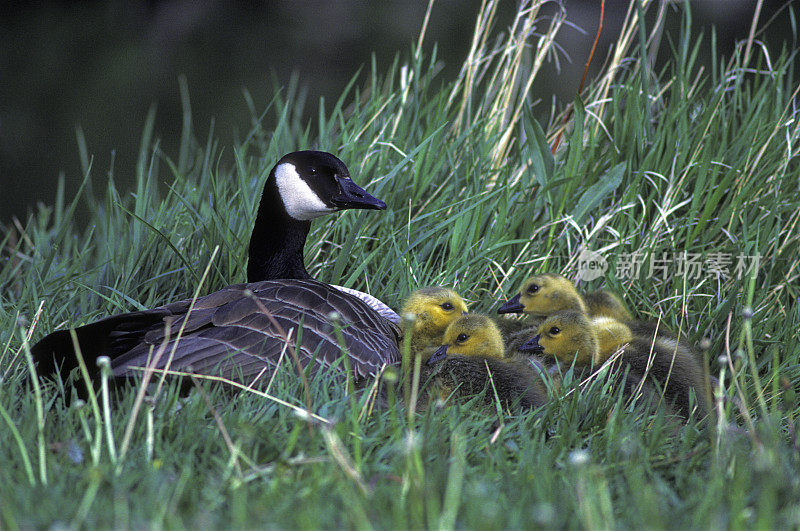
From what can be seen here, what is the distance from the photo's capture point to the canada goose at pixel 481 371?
3023 mm

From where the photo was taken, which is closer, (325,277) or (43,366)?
(43,366)

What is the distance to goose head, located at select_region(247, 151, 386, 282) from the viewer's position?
12.8ft

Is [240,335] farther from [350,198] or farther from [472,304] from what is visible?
[472,304]

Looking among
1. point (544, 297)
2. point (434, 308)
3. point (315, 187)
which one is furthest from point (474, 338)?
point (315, 187)

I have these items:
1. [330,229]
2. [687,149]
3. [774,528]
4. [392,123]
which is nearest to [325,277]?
[330,229]

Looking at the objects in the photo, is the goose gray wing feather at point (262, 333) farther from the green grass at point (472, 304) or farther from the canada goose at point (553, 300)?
the canada goose at point (553, 300)

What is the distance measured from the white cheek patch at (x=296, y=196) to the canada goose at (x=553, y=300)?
944 millimetres

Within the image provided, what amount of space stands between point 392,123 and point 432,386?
7.92 feet

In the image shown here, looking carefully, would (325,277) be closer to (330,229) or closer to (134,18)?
(330,229)

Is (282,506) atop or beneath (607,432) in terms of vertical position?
atop

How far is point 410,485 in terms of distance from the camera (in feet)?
6.60

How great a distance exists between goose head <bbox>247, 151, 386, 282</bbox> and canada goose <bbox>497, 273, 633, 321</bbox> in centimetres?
80

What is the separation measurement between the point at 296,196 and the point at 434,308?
822 millimetres

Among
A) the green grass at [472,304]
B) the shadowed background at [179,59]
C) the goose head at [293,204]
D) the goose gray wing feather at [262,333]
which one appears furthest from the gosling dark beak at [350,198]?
the shadowed background at [179,59]
